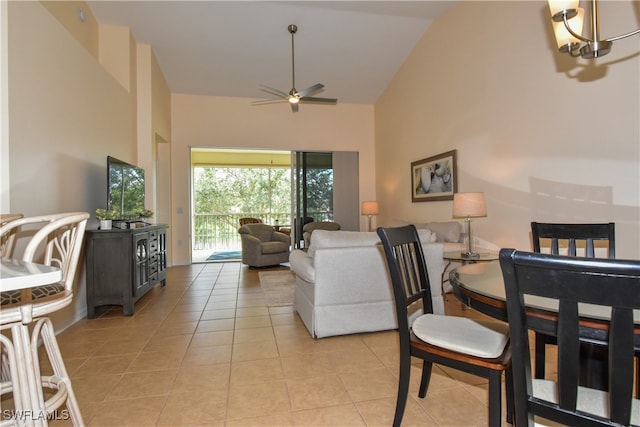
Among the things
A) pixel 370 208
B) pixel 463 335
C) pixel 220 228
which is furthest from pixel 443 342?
pixel 220 228

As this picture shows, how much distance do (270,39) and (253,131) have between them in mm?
1906

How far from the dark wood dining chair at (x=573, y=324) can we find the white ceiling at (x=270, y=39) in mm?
4540

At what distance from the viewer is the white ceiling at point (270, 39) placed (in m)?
4.21

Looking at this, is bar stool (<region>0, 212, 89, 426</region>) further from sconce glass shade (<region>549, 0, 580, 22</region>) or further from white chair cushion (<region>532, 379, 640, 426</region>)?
sconce glass shade (<region>549, 0, 580, 22</region>)

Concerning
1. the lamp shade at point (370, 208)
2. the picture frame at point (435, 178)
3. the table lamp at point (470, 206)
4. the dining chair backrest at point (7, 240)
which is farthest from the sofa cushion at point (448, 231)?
the dining chair backrest at point (7, 240)

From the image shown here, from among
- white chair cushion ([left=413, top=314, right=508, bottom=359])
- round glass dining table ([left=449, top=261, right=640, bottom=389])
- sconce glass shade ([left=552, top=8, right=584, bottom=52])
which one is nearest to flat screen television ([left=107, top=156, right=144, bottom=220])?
white chair cushion ([left=413, top=314, right=508, bottom=359])

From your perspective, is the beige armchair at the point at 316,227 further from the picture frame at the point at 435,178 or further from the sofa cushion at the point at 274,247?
the picture frame at the point at 435,178

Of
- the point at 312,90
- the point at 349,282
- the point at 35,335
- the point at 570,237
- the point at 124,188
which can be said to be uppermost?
the point at 312,90

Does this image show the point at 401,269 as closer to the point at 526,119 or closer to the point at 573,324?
the point at 573,324

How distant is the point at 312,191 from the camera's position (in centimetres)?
679

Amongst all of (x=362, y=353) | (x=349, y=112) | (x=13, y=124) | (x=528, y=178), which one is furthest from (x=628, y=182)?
(x=349, y=112)

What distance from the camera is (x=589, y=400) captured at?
0.89m

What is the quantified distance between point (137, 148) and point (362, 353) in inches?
164

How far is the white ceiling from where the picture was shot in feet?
13.8
